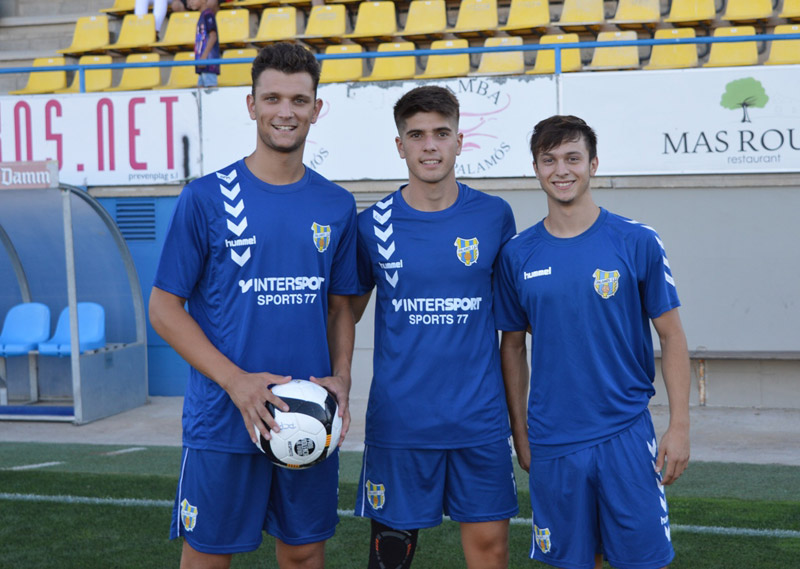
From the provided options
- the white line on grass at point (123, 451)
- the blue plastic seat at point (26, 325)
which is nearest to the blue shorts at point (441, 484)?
the white line on grass at point (123, 451)

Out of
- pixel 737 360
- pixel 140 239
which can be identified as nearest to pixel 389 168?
pixel 140 239

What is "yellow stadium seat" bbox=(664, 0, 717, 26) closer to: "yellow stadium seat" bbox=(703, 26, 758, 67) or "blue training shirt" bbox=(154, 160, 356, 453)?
"yellow stadium seat" bbox=(703, 26, 758, 67)

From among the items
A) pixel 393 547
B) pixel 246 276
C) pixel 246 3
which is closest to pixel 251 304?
pixel 246 276

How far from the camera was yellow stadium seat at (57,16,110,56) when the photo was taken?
41.9 ft

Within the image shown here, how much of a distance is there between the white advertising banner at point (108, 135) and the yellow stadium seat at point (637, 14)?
4874 mm

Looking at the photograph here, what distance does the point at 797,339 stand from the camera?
881cm

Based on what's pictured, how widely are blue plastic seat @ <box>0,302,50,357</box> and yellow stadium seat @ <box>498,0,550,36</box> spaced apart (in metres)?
6.09

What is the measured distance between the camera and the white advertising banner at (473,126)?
8.78 m

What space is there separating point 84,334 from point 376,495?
6.92 meters

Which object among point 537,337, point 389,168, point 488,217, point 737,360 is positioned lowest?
point 737,360

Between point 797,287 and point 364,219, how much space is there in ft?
21.7

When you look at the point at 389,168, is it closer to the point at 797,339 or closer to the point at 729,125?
the point at 729,125

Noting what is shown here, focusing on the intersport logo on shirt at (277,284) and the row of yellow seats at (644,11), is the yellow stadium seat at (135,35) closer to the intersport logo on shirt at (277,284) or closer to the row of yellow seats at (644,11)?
the row of yellow seats at (644,11)

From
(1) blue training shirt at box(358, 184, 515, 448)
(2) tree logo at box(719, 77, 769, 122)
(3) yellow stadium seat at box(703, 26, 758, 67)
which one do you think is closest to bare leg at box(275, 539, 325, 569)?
(1) blue training shirt at box(358, 184, 515, 448)
